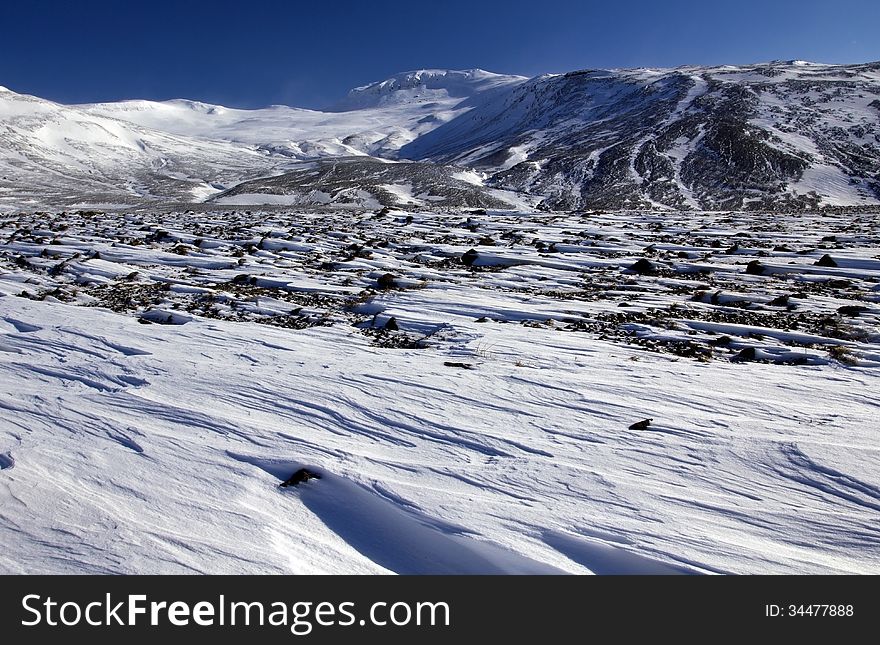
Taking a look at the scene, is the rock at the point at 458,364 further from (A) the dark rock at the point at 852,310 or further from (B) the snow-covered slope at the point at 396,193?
(B) the snow-covered slope at the point at 396,193

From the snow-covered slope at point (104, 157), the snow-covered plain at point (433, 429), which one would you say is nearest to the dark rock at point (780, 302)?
the snow-covered plain at point (433, 429)

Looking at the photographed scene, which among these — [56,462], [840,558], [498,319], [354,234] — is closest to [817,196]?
[354,234]

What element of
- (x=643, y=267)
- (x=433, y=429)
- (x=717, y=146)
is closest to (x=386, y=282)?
(x=433, y=429)

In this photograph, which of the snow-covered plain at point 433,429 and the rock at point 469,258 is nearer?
the snow-covered plain at point 433,429

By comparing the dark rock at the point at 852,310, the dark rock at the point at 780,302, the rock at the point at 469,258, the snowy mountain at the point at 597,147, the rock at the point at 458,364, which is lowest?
the rock at the point at 458,364

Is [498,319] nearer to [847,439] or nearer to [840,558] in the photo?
[847,439]

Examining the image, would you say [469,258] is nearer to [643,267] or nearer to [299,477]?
[643,267]
